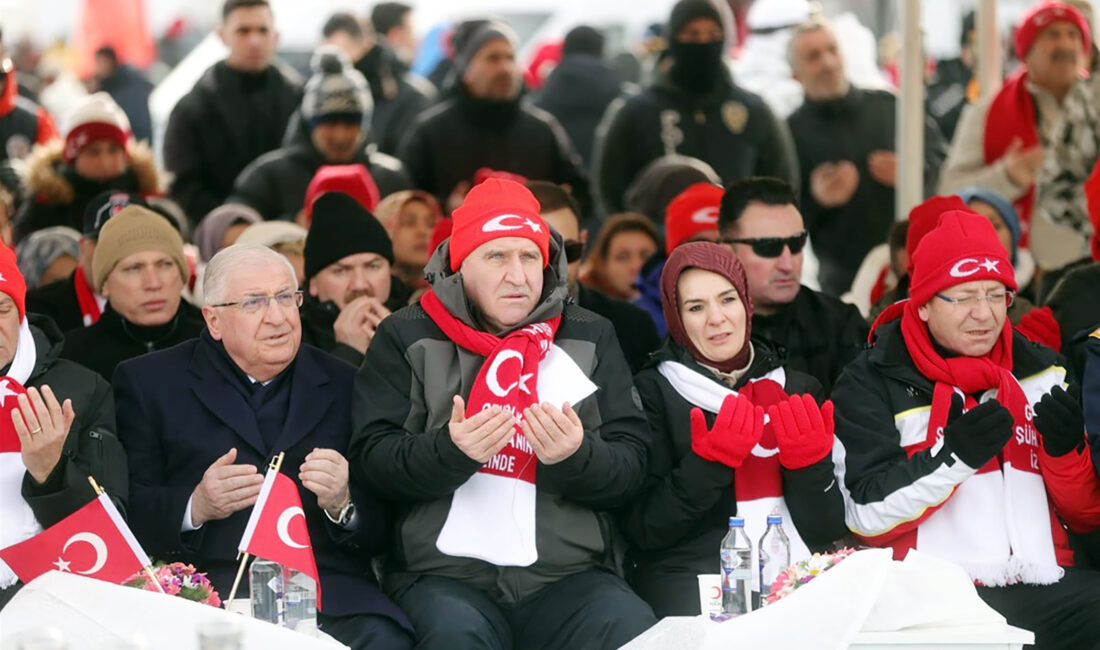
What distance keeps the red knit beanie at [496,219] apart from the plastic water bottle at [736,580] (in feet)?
3.62

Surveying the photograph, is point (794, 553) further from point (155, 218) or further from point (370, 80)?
point (370, 80)

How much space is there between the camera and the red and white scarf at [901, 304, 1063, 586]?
5016 millimetres

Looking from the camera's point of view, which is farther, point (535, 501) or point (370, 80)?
point (370, 80)

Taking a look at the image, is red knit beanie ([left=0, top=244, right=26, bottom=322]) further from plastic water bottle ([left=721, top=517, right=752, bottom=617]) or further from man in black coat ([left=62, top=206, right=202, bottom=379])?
plastic water bottle ([left=721, top=517, right=752, bottom=617])

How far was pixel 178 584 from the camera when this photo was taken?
4.38 metres

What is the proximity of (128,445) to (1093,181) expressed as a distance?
11.1 ft

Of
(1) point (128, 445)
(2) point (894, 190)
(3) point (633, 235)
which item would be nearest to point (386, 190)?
(3) point (633, 235)

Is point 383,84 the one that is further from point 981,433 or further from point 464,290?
point 981,433

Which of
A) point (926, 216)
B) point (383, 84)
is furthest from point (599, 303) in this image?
point (383, 84)

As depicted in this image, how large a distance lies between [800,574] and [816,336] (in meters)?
1.69

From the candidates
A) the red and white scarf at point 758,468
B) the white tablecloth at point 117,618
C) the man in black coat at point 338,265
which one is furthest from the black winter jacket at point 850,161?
the white tablecloth at point 117,618

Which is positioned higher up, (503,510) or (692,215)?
(692,215)

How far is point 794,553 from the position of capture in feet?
16.3

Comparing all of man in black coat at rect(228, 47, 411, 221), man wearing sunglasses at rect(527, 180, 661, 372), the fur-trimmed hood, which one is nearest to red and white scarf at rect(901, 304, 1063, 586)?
man wearing sunglasses at rect(527, 180, 661, 372)
